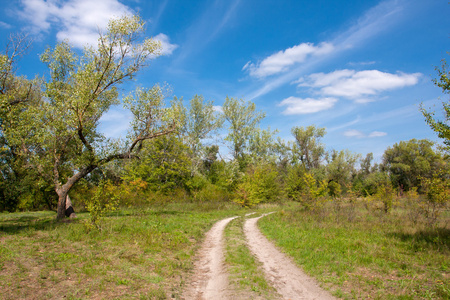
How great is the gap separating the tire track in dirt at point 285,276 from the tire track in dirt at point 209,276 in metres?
1.46

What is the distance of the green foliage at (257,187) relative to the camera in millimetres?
32875

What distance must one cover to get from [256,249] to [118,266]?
235 inches

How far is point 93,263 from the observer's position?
7617 mm

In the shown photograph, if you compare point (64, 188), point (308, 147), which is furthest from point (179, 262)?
point (308, 147)

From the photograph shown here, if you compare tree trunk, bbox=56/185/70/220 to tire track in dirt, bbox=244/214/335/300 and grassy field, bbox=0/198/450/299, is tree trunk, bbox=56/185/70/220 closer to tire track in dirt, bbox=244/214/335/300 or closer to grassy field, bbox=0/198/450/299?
grassy field, bbox=0/198/450/299

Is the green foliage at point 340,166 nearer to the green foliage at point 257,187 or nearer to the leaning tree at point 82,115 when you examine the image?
the green foliage at point 257,187

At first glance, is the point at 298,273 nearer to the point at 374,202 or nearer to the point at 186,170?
the point at 374,202

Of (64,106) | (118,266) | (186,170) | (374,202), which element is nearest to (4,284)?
(118,266)

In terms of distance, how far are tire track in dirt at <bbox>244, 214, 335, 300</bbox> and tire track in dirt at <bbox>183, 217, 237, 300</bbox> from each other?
1463 mm

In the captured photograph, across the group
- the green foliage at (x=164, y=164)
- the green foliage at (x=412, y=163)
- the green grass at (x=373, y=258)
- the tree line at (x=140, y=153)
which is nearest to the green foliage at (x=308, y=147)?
the tree line at (x=140, y=153)

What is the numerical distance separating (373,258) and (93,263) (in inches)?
371

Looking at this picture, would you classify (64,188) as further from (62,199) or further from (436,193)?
(436,193)

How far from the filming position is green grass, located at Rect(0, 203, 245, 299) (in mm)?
5945

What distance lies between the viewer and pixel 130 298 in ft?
19.2
